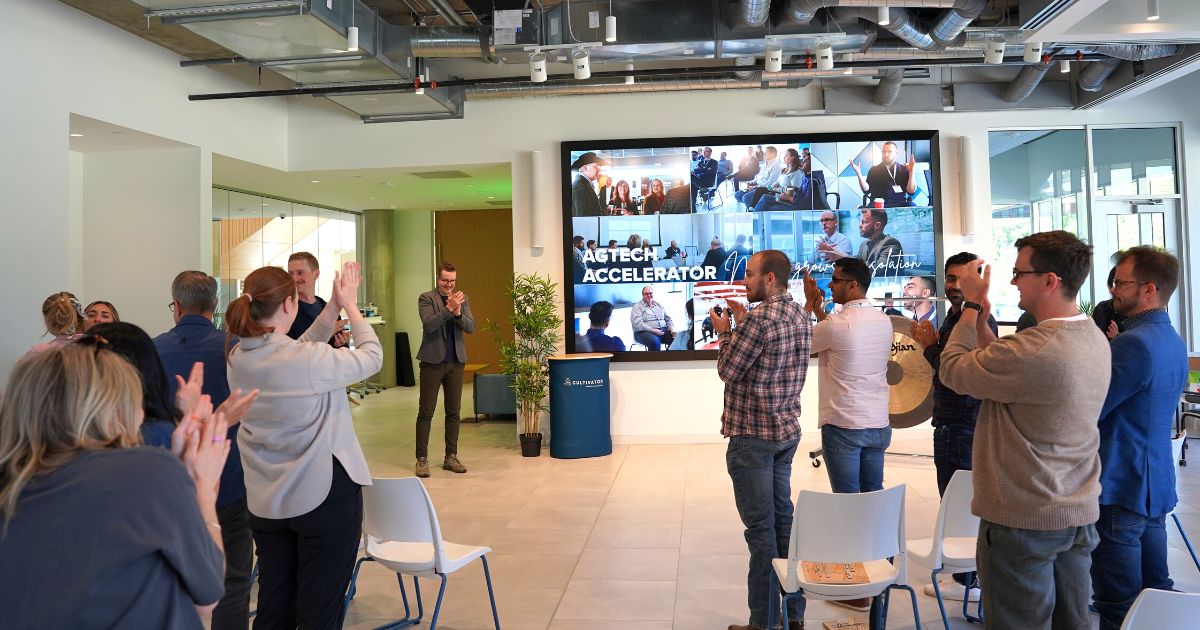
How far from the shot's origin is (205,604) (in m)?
1.52

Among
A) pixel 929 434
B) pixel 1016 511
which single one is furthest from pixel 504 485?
pixel 1016 511

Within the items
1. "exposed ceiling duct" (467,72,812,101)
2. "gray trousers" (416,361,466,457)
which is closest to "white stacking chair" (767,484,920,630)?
"gray trousers" (416,361,466,457)

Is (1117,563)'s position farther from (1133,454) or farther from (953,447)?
(953,447)

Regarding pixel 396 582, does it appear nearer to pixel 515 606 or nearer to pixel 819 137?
pixel 515 606

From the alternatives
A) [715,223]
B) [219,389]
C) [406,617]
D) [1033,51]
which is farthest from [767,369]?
[715,223]

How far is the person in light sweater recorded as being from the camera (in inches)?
91.3

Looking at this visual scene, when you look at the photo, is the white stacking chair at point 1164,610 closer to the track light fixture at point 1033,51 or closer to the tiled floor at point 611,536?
the tiled floor at point 611,536

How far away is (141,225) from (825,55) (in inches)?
255

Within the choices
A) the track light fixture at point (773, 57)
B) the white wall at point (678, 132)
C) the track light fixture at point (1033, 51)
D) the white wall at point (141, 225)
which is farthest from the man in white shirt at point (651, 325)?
the white wall at point (141, 225)

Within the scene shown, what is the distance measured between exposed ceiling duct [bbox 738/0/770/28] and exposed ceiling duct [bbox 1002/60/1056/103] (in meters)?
3.17

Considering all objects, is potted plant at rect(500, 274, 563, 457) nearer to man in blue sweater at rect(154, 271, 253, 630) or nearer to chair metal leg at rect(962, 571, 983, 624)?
chair metal leg at rect(962, 571, 983, 624)

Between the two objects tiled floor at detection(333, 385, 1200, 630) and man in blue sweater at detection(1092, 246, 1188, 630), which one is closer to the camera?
man in blue sweater at detection(1092, 246, 1188, 630)

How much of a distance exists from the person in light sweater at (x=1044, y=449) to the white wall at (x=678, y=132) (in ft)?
20.0

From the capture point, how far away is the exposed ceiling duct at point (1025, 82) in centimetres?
776
